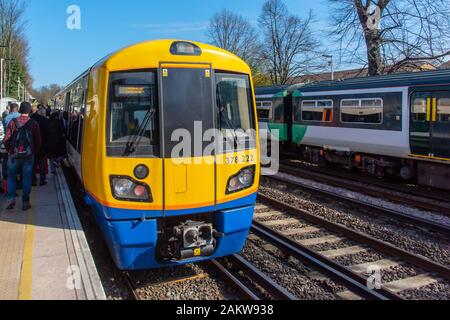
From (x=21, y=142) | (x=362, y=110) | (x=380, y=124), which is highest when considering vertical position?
(x=362, y=110)

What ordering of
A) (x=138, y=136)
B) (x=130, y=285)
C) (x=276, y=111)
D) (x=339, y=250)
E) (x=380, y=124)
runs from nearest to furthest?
1. (x=138, y=136)
2. (x=130, y=285)
3. (x=339, y=250)
4. (x=380, y=124)
5. (x=276, y=111)

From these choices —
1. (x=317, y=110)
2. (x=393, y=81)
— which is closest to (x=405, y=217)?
(x=393, y=81)

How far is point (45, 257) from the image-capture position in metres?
5.04

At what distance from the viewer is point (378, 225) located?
7.79 m

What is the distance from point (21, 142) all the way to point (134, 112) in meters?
3.22

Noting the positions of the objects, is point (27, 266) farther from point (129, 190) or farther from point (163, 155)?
point (163, 155)

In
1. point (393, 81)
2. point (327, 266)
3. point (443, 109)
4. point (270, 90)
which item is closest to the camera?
point (327, 266)

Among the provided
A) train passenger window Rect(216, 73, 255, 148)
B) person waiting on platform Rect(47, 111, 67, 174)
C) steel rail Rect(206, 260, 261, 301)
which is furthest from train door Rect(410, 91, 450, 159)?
person waiting on platform Rect(47, 111, 67, 174)

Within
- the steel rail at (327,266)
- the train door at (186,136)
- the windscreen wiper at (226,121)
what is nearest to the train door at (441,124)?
the steel rail at (327,266)

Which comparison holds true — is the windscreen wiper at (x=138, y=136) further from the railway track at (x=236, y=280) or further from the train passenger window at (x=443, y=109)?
the train passenger window at (x=443, y=109)

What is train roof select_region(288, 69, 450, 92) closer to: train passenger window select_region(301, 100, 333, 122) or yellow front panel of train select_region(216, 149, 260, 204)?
train passenger window select_region(301, 100, 333, 122)

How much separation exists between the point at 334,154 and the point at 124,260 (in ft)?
36.7

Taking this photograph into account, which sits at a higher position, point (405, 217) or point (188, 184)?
point (188, 184)
